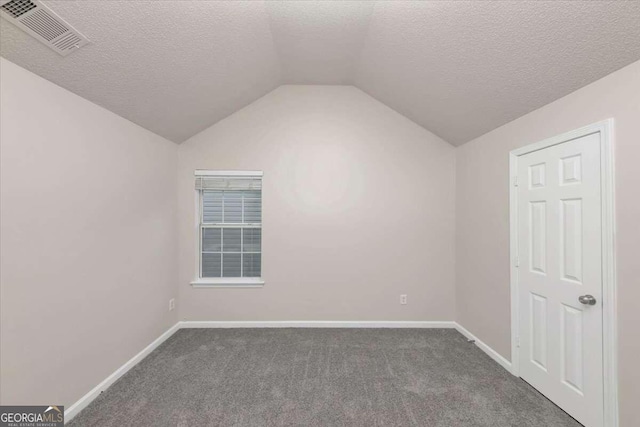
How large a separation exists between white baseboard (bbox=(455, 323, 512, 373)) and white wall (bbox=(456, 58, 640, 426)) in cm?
5

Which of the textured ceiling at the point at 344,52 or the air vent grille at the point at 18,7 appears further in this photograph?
the textured ceiling at the point at 344,52

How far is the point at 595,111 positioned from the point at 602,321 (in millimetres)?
1330

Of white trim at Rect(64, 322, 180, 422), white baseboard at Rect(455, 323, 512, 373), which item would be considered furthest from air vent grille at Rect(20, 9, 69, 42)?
white baseboard at Rect(455, 323, 512, 373)

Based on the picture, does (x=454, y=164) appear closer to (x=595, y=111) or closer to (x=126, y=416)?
(x=595, y=111)

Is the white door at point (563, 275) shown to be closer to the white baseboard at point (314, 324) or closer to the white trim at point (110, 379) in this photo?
the white baseboard at point (314, 324)

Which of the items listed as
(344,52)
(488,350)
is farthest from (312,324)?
(344,52)

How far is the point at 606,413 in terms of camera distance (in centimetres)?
161

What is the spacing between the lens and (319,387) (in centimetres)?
214

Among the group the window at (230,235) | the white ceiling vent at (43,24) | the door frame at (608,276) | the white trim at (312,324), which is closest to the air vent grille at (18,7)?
the white ceiling vent at (43,24)

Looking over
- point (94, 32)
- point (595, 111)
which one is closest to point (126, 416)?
point (94, 32)

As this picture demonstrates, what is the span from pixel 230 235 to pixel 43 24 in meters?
2.47

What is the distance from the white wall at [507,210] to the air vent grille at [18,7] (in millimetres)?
3187

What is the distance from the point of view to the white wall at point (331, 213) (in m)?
3.32

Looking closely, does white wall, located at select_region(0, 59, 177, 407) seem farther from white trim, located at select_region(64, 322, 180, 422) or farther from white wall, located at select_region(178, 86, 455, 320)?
white wall, located at select_region(178, 86, 455, 320)
